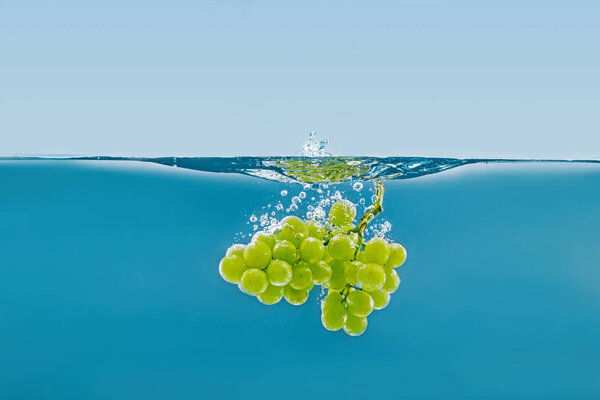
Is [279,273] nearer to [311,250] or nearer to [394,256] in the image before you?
[311,250]

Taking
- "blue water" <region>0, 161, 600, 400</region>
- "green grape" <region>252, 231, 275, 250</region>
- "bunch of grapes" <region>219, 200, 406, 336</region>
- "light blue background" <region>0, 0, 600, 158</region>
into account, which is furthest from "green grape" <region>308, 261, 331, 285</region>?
"blue water" <region>0, 161, 600, 400</region>

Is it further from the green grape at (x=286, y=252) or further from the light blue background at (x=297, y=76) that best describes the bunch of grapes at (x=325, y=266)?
the light blue background at (x=297, y=76)

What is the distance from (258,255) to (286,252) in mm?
59

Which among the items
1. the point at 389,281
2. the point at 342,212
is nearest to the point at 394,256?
the point at 389,281

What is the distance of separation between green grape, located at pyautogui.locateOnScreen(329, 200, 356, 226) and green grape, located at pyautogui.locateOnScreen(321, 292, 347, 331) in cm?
17

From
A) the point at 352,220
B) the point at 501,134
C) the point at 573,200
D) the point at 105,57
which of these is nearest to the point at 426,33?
the point at 501,134

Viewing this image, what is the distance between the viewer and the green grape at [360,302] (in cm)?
125

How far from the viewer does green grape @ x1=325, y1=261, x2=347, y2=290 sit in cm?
125

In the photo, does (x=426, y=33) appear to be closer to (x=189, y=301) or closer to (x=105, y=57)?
(x=105, y=57)

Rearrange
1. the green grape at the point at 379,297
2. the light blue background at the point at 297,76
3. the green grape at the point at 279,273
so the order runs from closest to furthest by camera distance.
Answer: the green grape at the point at 279,273, the green grape at the point at 379,297, the light blue background at the point at 297,76

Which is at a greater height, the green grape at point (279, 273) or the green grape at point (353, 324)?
the green grape at point (279, 273)

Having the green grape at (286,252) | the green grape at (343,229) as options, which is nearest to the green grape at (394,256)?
the green grape at (343,229)

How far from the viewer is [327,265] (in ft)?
4.02

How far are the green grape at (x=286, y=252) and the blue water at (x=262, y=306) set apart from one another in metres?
4.06
